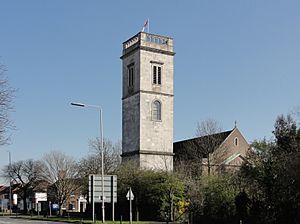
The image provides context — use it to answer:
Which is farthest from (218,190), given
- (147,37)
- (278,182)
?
(147,37)

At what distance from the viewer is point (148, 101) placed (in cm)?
7462

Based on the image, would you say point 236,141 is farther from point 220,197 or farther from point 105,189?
point 105,189

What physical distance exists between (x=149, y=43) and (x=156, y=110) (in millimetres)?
10171

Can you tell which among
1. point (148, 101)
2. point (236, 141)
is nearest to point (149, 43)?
point (148, 101)

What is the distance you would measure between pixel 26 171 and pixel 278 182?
79940mm

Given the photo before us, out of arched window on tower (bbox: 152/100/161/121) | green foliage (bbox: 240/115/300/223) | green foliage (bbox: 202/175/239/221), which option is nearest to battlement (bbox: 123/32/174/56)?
arched window on tower (bbox: 152/100/161/121)

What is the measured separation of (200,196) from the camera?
43.2m

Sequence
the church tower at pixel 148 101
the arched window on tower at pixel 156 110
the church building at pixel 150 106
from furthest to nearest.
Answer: the arched window on tower at pixel 156 110 → the church tower at pixel 148 101 → the church building at pixel 150 106

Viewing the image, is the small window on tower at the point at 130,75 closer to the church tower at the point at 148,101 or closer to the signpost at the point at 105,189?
the church tower at the point at 148,101

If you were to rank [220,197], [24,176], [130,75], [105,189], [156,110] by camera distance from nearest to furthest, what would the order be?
[105,189]
[220,197]
[156,110]
[130,75]
[24,176]

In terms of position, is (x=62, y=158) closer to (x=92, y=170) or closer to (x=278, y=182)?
(x=92, y=170)

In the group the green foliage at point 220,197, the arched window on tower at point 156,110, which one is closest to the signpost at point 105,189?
the green foliage at point 220,197

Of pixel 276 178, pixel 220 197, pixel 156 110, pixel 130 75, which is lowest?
pixel 220 197

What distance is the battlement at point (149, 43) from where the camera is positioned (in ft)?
247
